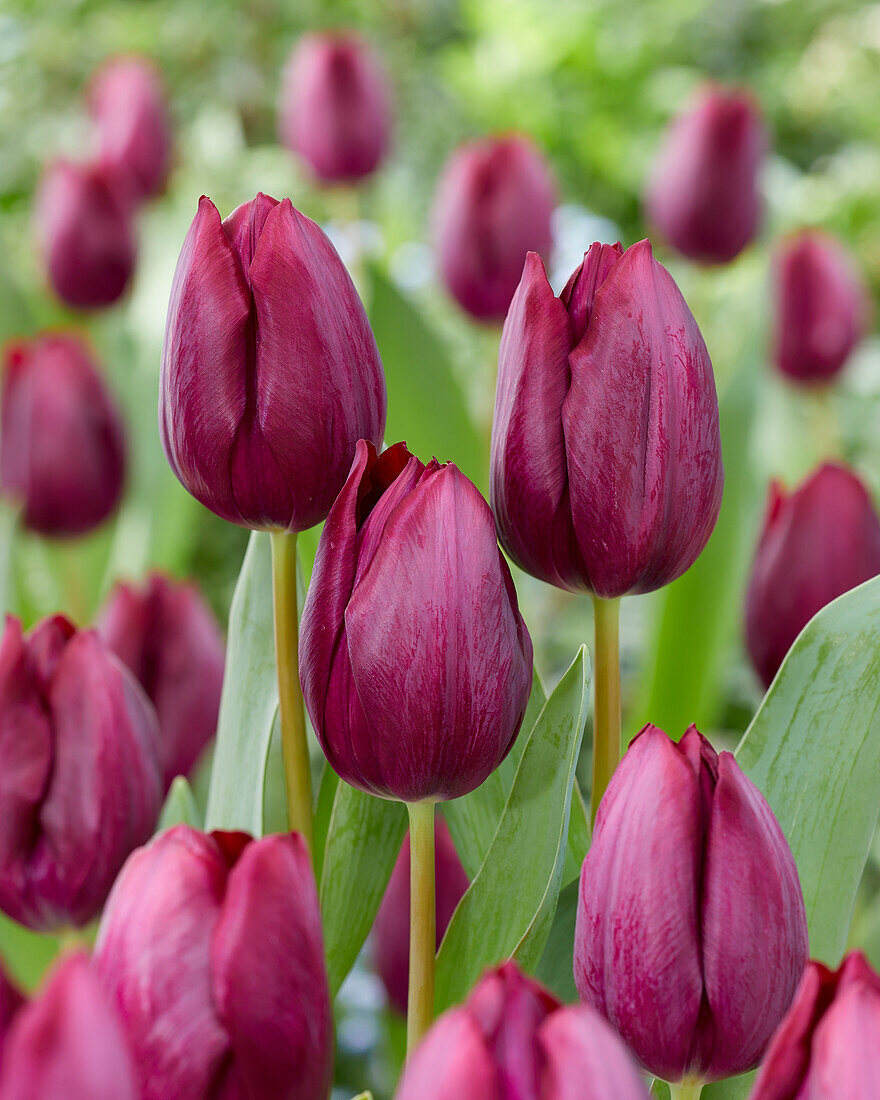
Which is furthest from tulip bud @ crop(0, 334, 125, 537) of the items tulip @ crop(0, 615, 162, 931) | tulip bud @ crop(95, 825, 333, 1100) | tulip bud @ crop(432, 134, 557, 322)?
tulip bud @ crop(95, 825, 333, 1100)

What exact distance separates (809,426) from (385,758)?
3.36ft

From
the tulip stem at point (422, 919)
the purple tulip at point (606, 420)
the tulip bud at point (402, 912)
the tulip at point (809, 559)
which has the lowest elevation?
the tulip bud at point (402, 912)

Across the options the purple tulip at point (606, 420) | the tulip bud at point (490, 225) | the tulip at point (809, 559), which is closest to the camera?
the purple tulip at point (606, 420)

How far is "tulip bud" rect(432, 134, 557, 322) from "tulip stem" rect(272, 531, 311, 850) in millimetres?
500

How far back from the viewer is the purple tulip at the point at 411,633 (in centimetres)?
25

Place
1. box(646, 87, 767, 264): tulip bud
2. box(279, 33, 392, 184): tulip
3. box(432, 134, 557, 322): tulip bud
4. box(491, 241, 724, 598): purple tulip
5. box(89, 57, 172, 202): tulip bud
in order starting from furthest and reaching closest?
box(89, 57, 172, 202): tulip bud
box(279, 33, 392, 184): tulip
box(646, 87, 767, 264): tulip bud
box(432, 134, 557, 322): tulip bud
box(491, 241, 724, 598): purple tulip

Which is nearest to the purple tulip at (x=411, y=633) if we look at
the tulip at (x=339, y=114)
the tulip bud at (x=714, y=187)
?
the tulip bud at (x=714, y=187)

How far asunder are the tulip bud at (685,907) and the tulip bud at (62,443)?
52cm

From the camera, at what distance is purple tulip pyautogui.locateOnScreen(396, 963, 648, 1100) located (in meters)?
0.16

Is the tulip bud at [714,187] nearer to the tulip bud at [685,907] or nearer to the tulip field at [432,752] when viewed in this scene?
the tulip field at [432,752]

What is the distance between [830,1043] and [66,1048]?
0.10m

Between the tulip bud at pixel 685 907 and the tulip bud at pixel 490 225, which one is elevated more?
the tulip bud at pixel 490 225

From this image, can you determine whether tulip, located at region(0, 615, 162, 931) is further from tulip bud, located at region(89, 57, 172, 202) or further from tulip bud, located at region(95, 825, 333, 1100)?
tulip bud, located at region(89, 57, 172, 202)

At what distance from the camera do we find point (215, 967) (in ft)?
0.70
